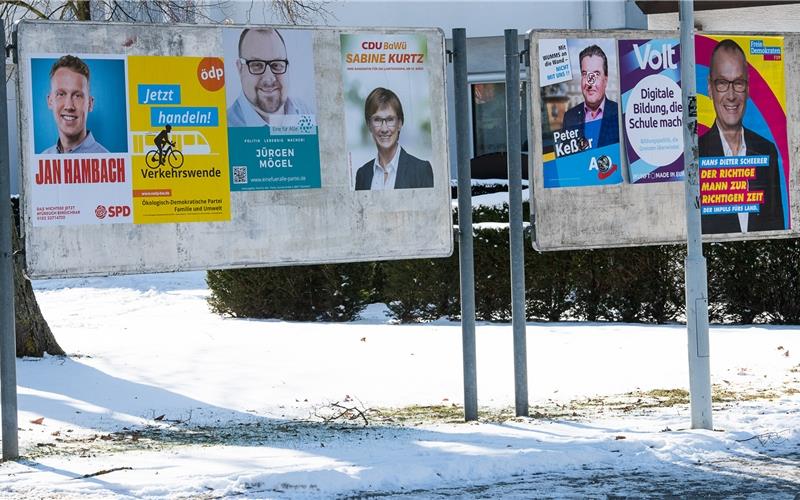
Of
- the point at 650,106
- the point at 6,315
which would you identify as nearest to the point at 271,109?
the point at 6,315

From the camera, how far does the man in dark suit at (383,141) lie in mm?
8156

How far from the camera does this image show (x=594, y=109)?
28.3 ft

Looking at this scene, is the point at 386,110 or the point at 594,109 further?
the point at 594,109

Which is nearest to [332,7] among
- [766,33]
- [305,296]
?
[305,296]

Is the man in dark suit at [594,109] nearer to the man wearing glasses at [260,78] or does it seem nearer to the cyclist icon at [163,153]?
the man wearing glasses at [260,78]

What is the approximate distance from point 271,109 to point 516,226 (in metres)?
1.85

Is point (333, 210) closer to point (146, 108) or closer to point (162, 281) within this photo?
point (146, 108)

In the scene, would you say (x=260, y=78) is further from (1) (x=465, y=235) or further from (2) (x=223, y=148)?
(1) (x=465, y=235)

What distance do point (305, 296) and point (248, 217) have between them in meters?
Result: 5.98

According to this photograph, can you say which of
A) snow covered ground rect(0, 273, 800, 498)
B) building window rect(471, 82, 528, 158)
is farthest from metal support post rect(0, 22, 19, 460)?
building window rect(471, 82, 528, 158)

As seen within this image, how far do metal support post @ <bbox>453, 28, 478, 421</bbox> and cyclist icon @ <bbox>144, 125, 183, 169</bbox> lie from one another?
74.8 inches

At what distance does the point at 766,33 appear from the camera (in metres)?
9.08

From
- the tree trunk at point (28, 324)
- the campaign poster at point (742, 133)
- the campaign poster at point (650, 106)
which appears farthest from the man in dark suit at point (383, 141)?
the tree trunk at point (28, 324)

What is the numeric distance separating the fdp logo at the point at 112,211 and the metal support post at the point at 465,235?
2.22 metres
